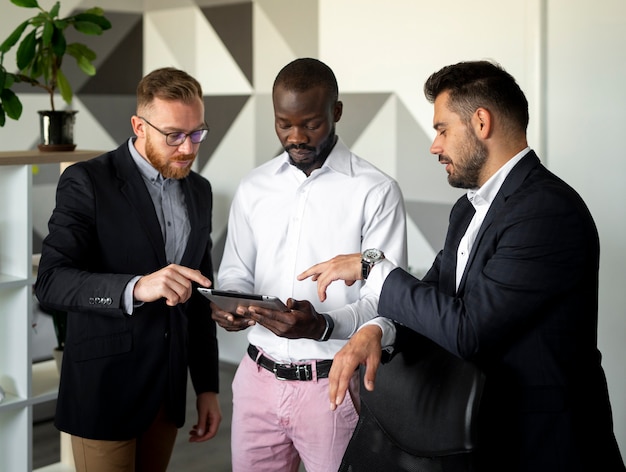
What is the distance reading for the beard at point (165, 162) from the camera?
2615 millimetres

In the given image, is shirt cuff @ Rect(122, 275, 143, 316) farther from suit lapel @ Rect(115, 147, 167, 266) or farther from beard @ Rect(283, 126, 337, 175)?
beard @ Rect(283, 126, 337, 175)

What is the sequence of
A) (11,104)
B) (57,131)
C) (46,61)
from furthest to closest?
(46,61) < (57,131) < (11,104)

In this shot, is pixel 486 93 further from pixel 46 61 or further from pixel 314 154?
pixel 46 61

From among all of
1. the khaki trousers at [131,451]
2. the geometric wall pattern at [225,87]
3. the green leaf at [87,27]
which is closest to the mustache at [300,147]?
the khaki trousers at [131,451]

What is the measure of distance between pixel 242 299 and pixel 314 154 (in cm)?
50

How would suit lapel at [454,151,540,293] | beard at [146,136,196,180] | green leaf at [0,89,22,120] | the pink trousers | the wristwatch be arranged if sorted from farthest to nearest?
green leaf at [0,89,22,120]
beard at [146,136,196,180]
the pink trousers
the wristwatch
suit lapel at [454,151,540,293]

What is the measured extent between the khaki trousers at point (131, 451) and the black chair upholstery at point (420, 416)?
0.83 metres

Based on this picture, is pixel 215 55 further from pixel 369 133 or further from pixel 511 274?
pixel 511 274

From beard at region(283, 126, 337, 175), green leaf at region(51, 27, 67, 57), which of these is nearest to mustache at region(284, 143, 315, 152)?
beard at region(283, 126, 337, 175)

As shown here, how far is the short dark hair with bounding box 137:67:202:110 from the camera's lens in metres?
2.63

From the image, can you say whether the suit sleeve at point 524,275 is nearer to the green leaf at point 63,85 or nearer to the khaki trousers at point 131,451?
the khaki trousers at point 131,451

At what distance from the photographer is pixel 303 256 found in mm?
2453

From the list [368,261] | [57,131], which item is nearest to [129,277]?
[368,261]

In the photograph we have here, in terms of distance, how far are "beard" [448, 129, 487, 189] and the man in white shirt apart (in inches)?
15.3
